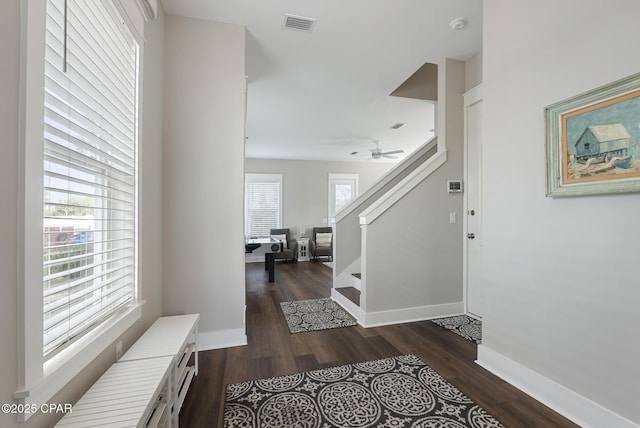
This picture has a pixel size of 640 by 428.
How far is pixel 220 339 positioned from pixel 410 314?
196cm

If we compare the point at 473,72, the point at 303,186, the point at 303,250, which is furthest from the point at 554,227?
the point at 303,186

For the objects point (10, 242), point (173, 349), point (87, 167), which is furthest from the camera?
point (173, 349)

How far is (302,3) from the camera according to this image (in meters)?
2.15

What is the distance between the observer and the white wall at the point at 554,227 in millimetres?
1351

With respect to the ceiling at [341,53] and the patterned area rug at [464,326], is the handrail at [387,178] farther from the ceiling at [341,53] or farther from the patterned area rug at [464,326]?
the patterned area rug at [464,326]

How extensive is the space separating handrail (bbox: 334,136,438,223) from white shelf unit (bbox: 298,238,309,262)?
3539 mm

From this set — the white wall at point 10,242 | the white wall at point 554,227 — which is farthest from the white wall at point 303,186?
the white wall at point 10,242

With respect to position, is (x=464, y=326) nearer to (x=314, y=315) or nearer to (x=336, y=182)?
(x=314, y=315)

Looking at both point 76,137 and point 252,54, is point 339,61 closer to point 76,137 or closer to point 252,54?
point 252,54

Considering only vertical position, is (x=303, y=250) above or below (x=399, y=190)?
below

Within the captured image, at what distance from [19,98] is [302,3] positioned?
2.01 meters

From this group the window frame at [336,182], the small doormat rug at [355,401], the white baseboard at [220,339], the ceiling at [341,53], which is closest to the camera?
the small doormat rug at [355,401]

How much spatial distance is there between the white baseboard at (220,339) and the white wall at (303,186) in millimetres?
5248

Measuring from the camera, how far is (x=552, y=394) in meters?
1.64
